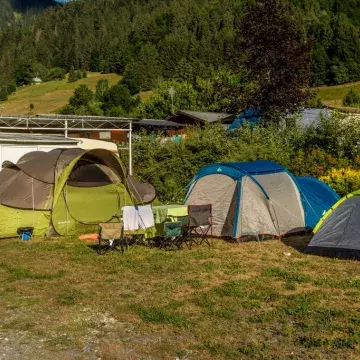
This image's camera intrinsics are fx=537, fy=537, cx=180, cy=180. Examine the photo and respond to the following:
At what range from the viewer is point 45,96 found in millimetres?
88875

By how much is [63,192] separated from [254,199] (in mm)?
4426

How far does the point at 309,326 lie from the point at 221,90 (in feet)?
52.8

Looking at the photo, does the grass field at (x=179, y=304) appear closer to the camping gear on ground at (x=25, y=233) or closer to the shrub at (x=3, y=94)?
the camping gear on ground at (x=25, y=233)

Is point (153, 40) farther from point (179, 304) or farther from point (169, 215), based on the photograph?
point (179, 304)

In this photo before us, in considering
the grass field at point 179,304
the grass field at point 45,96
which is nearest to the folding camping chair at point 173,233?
the grass field at point 179,304

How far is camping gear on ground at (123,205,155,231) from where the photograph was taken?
37.4 feet

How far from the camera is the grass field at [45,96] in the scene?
80875 mm

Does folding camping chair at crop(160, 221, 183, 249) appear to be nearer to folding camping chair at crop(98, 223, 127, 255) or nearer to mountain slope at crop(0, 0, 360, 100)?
folding camping chair at crop(98, 223, 127, 255)

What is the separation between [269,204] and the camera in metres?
11.5

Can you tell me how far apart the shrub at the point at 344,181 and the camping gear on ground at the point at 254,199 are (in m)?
2.31

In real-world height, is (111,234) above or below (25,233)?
above

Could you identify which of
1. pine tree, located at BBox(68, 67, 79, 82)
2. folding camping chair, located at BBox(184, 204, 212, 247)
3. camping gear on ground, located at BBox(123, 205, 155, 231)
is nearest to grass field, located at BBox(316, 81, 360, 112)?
pine tree, located at BBox(68, 67, 79, 82)

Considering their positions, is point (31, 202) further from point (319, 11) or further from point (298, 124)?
point (319, 11)

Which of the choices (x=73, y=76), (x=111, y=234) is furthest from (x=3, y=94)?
(x=111, y=234)
